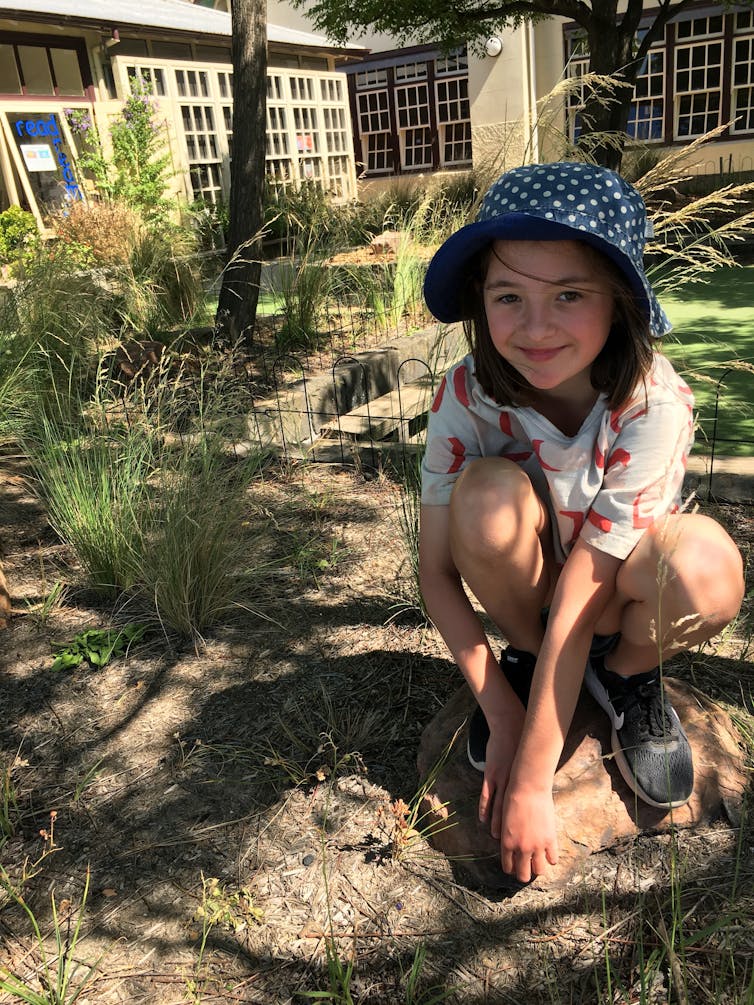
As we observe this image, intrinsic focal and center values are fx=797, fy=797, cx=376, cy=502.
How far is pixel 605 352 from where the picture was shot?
134 cm

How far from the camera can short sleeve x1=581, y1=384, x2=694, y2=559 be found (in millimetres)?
1282

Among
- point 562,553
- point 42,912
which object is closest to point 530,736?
point 562,553

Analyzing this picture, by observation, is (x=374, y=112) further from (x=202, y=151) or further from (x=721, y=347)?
(x=721, y=347)

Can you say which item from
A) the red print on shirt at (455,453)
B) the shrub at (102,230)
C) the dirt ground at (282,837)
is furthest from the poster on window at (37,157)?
the red print on shirt at (455,453)

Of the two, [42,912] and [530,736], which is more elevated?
[530,736]

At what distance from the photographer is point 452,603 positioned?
57.8 inches

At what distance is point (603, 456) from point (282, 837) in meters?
0.88

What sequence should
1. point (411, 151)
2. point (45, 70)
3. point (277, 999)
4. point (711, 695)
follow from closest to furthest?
1. point (277, 999)
2. point (711, 695)
3. point (45, 70)
4. point (411, 151)

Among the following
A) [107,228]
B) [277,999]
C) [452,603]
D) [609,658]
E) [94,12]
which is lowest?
[277,999]

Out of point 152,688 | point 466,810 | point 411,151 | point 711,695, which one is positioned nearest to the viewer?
point 466,810

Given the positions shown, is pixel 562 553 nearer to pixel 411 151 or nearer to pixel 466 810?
pixel 466 810

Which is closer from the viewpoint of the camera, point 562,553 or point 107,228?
point 562,553

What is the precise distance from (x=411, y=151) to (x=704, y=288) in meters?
11.5

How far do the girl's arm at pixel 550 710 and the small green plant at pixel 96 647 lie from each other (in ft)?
3.70
